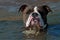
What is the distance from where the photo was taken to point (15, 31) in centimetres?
1039

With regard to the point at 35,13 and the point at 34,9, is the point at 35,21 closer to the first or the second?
the point at 35,13

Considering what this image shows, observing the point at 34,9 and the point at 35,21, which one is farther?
the point at 34,9

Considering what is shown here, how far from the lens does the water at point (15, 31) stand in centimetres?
955

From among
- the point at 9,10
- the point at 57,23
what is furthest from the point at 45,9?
the point at 9,10

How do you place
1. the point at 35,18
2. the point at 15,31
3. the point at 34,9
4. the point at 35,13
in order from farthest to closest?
the point at 15,31, the point at 34,9, the point at 35,13, the point at 35,18

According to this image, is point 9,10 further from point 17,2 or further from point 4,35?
point 4,35

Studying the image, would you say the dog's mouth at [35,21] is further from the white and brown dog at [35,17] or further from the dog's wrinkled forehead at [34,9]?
the dog's wrinkled forehead at [34,9]

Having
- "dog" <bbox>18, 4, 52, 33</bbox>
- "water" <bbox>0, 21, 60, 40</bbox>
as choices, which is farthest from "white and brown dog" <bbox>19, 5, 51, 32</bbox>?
"water" <bbox>0, 21, 60, 40</bbox>

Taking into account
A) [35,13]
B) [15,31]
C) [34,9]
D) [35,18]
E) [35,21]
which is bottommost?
[15,31]

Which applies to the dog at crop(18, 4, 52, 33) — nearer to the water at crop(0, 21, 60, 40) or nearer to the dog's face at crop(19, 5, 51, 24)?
the dog's face at crop(19, 5, 51, 24)

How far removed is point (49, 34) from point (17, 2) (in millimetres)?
6208

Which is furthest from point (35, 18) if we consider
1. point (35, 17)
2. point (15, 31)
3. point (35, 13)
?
point (15, 31)

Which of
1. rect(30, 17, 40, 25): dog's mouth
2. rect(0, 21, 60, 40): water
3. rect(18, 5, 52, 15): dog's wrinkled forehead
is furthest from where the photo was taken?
rect(18, 5, 52, 15): dog's wrinkled forehead

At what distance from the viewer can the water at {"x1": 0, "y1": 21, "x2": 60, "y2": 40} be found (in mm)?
9555
